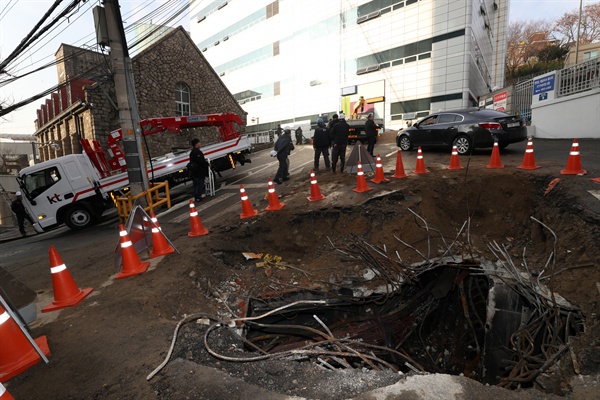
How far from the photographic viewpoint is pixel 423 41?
24.0 metres

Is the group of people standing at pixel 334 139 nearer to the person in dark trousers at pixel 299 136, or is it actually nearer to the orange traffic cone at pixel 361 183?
the orange traffic cone at pixel 361 183

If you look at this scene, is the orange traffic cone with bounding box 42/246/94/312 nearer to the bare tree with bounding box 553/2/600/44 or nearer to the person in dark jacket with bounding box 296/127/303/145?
the person in dark jacket with bounding box 296/127/303/145

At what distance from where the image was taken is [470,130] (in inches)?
366

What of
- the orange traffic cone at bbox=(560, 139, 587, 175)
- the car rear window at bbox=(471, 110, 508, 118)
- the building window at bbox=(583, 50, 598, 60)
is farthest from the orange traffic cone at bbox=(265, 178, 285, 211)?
the building window at bbox=(583, 50, 598, 60)

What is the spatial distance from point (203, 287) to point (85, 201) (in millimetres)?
8413

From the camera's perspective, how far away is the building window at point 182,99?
20.0 metres

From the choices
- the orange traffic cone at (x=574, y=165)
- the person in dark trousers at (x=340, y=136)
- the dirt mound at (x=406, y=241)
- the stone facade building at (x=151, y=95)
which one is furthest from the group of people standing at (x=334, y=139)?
the stone facade building at (x=151, y=95)

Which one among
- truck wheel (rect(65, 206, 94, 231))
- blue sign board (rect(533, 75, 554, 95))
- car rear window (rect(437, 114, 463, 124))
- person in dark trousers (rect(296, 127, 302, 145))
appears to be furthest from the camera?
person in dark trousers (rect(296, 127, 302, 145))

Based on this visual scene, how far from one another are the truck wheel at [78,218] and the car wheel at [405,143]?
1177 cm

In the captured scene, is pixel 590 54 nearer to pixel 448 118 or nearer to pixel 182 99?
pixel 448 118

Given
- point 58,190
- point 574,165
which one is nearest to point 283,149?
point 574,165

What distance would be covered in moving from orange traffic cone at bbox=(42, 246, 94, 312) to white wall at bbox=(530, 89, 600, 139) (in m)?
15.3

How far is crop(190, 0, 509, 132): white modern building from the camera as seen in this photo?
76.3 ft

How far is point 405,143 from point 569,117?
21.1 feet
